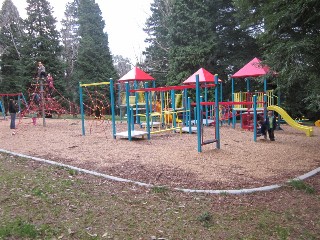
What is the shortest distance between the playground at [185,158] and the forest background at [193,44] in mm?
1758

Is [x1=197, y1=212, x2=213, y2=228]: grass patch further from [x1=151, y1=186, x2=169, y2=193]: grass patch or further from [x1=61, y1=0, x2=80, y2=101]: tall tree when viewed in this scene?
[x1=61, y1=0, x2=80, y2=101]: tall tree

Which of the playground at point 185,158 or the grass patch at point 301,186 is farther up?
the playground at point 185,158

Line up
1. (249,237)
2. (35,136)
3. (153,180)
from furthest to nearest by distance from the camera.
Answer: (35,136) → (153,180) → (249,237)

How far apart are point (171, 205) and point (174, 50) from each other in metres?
20.4

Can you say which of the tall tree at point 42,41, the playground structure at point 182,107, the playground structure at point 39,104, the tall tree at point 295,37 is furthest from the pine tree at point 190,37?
the tall tree at point 295,37

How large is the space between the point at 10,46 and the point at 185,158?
30.0 metres

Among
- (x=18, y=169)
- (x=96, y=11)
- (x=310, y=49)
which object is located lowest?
(x=18, y=169)

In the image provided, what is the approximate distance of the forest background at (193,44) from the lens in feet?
20.5

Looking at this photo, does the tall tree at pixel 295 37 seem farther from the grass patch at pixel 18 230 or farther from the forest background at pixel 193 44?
the grass patch at pixel 18 230

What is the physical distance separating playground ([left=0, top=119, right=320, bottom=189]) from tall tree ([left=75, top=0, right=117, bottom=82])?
22556mm

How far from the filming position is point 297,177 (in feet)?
19.6

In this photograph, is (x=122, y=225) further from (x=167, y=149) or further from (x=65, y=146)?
(x=65, y=146)

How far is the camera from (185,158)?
7.60 meters

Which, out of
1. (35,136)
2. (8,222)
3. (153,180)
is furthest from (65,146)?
→ (8,222)
